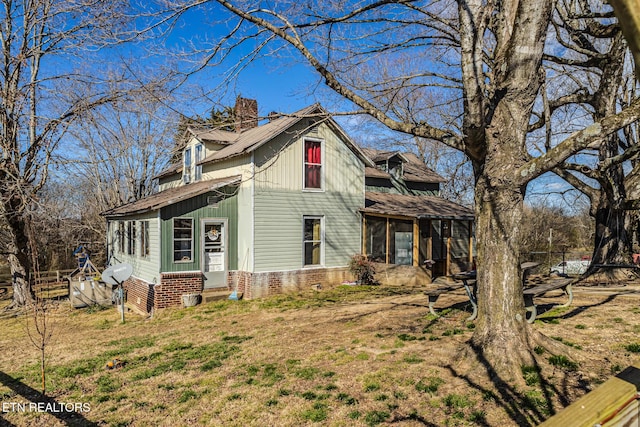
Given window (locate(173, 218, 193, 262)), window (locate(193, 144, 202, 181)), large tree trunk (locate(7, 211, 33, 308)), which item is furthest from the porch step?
large tree trunk (locate(7, 211, 33, 308))

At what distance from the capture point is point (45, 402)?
21.7 ft

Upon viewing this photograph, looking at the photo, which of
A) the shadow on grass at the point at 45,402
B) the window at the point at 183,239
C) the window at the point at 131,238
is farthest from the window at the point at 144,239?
the shadow on grass at the point at 45,402

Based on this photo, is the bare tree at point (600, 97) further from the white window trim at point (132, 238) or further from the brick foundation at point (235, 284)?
the white window trim at point (132, 238)

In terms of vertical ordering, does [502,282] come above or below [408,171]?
below

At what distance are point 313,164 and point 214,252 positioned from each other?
16.6 feet

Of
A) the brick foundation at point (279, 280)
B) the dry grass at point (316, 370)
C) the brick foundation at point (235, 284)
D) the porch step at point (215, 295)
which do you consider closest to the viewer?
the dry grass at point (316, 370)

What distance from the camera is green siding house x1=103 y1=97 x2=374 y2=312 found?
14.7 meters

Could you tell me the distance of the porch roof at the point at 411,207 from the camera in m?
17.8

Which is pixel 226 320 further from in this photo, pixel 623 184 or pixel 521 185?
pixel 623 184

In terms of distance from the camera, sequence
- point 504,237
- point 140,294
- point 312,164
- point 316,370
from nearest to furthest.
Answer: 1. point 504,237
2. point 316,370
3. point 140,294
4. point 312,164

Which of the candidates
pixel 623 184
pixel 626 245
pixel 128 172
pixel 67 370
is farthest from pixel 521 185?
pixel 128 172

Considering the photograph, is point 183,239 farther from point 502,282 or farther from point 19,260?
point 502,282

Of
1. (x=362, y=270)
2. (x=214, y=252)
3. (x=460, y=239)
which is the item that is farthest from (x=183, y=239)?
(x=460, y=239)

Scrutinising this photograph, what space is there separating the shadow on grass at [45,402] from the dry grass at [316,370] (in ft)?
0.11
